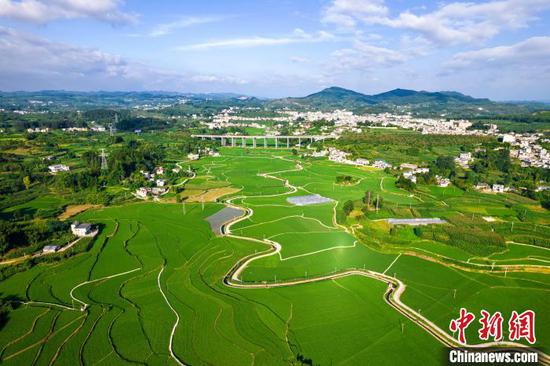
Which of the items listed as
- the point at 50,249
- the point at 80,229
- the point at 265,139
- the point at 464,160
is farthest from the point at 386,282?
the point at 265,139

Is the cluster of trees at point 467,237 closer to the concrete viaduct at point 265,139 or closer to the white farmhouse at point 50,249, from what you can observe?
the white farmhouse at point 50,249

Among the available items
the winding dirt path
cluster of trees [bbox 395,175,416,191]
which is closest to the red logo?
the winding dirt path

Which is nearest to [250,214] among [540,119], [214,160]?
[214,160]

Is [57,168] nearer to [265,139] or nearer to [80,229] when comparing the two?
[80,229]

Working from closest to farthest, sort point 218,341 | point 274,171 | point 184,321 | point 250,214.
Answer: point 218,341
point 184,321
point 250,214
point 274,171

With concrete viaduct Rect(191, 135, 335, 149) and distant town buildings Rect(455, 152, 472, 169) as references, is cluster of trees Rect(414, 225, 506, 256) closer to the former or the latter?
distant town buildings Rect(455, 152, 472, 169)

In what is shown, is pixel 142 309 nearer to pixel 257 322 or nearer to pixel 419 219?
pixel 257 322

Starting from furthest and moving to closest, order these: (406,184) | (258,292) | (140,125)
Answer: (140,125) < (406,184) < (258,292)

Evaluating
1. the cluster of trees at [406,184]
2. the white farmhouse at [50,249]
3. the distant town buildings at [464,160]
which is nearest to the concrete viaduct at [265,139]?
the distant town buildings at [464,160]
